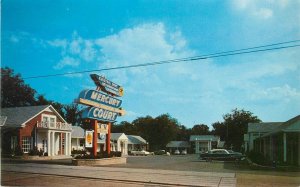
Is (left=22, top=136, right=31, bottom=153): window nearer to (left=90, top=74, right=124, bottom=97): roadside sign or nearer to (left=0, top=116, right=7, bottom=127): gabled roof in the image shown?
(left=0, top=116, right=7, bottom=127): gabled roof

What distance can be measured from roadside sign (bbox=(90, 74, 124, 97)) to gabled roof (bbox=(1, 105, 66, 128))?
8581mm

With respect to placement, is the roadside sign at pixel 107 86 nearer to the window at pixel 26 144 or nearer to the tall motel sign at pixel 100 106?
the tall motel sign at pixel 100 106

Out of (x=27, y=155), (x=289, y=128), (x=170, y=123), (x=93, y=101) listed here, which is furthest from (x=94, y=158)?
(x=170, y=123)

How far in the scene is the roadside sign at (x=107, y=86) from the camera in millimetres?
26703

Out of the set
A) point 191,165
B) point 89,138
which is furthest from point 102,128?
point 191,165

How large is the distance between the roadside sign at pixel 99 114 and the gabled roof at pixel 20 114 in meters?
7.79

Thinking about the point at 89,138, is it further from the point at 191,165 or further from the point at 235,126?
the point at 235,126

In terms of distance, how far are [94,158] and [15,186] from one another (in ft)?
37.9

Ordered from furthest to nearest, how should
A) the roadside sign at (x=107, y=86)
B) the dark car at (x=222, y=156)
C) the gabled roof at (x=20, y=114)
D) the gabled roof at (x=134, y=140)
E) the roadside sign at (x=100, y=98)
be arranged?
the gabled roof at (x=134, y=140) → the dark car at (x=222, y=156) → the gabled roof at (x=20, y=114) → the roadside sign at (x=107, y=86) → the roadside sign at (x=100, y=98)

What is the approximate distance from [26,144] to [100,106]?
9.87 metres

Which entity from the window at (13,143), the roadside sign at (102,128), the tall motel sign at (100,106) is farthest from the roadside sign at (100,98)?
the window at (13,143)

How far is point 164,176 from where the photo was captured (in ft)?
54.9

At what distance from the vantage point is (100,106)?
27.2 metres

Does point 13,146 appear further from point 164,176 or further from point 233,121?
point 233,121
